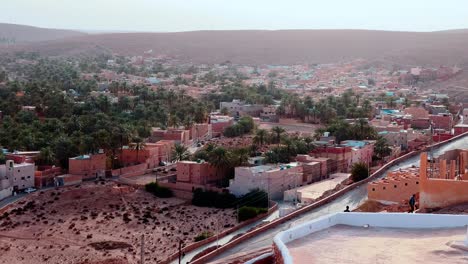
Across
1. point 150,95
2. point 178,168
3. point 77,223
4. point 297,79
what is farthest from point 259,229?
point 297,79

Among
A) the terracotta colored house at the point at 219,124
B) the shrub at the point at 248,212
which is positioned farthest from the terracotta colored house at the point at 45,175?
the terracotta colored house at the point at 219,124

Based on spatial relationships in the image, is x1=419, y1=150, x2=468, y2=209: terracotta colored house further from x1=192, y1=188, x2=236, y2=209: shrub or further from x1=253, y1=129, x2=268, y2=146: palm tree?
x1=253, y1=129, x2=268, y2=146: palm tree

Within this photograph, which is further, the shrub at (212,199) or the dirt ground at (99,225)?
the shrub at (212,199)

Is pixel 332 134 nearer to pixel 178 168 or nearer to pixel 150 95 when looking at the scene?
pixel 178 168

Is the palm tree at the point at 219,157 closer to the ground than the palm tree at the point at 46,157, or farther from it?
farther from it

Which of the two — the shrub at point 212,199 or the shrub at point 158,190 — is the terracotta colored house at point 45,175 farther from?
the shrub at point 212,199

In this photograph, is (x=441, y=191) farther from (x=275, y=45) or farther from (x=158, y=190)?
(x=275, y=45)
